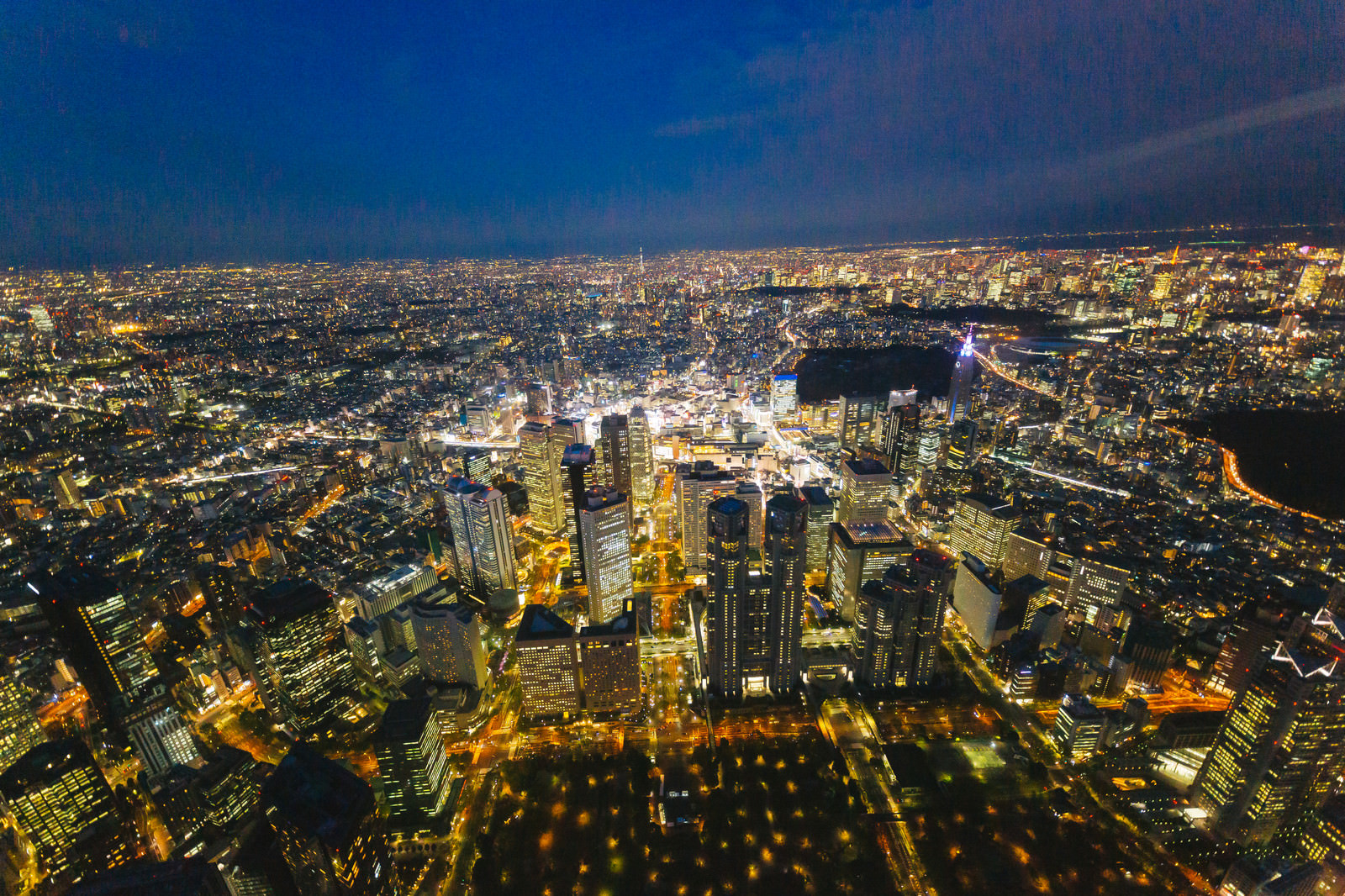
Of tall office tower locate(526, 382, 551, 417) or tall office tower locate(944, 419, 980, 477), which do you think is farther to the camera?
tall office tower locate(526, 382, 551, 417)

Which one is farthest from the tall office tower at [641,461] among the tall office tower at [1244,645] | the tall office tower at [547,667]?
the tall office tower at [1244,645]

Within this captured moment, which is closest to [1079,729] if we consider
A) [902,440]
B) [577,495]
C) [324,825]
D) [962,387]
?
[577,495]

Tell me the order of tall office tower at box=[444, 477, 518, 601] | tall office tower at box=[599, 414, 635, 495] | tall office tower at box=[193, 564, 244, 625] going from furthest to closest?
tall office tower at box=[599, 414, 635, 495], tall office tower at box=[444, 477, 518, 601], tall office tower at box=[193, 564, 244, 625]

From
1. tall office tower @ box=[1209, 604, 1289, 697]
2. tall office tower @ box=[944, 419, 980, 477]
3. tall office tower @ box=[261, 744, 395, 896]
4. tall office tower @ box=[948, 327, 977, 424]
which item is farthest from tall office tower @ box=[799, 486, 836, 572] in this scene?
tall office tower @ box=[948, 327, 977, 424]

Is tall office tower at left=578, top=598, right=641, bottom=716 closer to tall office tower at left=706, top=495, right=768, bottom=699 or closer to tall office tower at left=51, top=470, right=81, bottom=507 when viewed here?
tall office tower at left=706, top=495, right=768, bottom=699

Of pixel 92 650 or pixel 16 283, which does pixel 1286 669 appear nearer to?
pixel 92 650

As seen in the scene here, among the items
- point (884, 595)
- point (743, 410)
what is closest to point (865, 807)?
point (884, 595)

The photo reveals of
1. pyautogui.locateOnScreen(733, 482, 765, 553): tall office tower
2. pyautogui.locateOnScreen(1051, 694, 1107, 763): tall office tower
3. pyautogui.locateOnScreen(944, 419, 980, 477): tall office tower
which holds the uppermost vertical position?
pyautogui.locateOnScreen(733, 482, 765, 553): tall office tower
